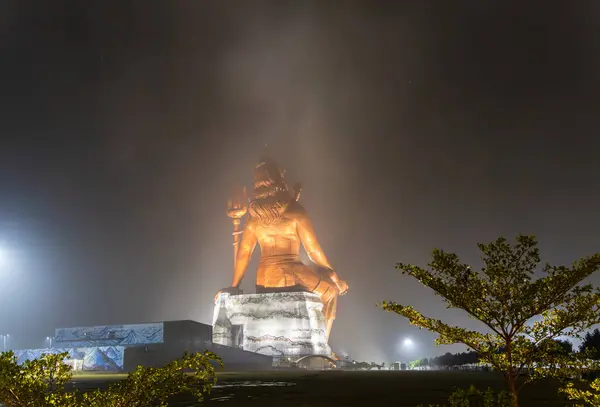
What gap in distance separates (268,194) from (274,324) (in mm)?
14127

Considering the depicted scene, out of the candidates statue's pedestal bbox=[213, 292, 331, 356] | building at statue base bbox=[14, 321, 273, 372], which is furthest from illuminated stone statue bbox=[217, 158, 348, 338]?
building at statue base bbox=[14, 321, 273, 372]

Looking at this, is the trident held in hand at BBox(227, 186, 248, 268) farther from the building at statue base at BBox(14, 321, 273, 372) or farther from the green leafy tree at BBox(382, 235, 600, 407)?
the green leafy tree at BBox(382, 235, 600, 407)

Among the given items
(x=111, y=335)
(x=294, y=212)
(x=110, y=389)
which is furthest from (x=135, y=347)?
(x=110, y=389)

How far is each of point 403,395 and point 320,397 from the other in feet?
10.9

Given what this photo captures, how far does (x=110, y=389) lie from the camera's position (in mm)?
6969

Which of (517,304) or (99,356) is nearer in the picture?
(517,304)

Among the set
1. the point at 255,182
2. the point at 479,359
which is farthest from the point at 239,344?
the point at 479,359

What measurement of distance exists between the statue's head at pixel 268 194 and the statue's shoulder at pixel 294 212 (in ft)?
1.53

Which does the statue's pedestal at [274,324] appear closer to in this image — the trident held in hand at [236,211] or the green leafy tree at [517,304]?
the trident held in hand at [236,211]

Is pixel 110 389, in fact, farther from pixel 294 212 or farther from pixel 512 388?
pixel 294 212

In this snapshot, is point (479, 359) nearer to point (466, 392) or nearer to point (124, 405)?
point (466, 392)

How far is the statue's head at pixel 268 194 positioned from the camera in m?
58.1

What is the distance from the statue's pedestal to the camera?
53688 mm

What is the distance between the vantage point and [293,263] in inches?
2254
